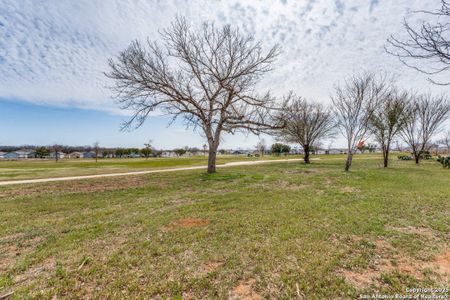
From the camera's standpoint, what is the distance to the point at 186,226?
16.5 ft

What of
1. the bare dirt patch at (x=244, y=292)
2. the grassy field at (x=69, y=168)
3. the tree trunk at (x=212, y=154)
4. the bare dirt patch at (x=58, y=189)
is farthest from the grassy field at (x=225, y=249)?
the grassy field at (x=69, y=168)

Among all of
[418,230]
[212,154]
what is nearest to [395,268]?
[418,230]

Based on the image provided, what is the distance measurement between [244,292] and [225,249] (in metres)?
1.15

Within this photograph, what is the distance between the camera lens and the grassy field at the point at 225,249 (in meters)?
2.79

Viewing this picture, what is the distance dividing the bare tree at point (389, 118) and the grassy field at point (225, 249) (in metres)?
15.2

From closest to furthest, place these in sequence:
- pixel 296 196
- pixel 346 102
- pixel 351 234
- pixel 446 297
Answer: pixel 446 297
pixel 351 234
pixel 296 196
pixel 346 102

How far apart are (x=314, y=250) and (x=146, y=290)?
2879 mm

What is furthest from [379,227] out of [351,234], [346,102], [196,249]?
[346,102]

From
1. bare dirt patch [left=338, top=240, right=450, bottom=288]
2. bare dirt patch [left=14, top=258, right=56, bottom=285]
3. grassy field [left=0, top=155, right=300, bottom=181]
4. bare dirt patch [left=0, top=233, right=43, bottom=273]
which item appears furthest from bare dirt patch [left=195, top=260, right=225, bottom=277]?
grassy field [left=0, top=155, right=300, bottom=181]

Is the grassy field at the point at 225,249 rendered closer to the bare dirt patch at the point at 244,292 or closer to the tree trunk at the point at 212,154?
the bare dirt patch at the point at 244,292

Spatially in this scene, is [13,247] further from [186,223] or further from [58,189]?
[58,189]

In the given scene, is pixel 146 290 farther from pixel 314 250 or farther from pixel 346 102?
pixel 346 102

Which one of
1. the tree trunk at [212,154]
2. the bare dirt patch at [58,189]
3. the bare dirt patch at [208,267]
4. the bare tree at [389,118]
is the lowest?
the bare dirt patch at [208,267]

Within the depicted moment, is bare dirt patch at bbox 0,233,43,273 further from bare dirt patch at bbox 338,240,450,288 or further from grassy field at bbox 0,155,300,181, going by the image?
grassy field at bbox 0,155,300,181
